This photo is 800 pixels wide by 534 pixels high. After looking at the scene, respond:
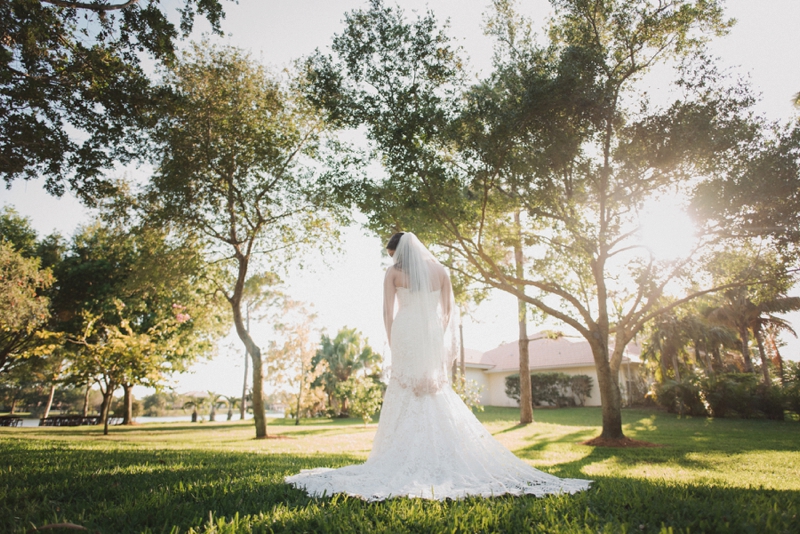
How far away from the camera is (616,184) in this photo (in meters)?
11.6

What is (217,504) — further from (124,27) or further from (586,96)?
(586,96)

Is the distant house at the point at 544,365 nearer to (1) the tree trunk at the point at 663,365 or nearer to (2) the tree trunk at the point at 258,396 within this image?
(1) the tree trunk at the point at 663,365

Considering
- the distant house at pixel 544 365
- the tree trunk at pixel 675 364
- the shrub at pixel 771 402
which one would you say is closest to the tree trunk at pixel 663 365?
the tree trunk at pixel 675 364

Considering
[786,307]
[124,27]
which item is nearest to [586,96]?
[124,27]

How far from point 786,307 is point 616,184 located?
24569mm

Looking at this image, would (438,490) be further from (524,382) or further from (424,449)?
(524,382)

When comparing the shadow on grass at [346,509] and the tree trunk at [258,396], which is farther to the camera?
the tree trunk at [258,396]

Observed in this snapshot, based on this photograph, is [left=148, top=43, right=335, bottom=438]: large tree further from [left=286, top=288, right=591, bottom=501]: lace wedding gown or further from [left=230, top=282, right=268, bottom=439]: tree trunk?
[left=286, top=288, right=591, bottom=501]: lace wedding gown

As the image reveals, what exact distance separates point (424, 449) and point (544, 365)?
31.9 m

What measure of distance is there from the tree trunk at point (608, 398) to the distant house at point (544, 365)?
19.4m

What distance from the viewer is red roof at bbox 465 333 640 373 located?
106 ft

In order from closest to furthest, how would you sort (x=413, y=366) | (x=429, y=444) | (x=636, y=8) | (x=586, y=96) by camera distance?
(x=429, y=444)
(x=413, y=366)
(x=586, y=96)
(x=636, y=8)

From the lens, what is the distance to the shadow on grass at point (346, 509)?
2717 mm

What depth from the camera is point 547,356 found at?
34.8 m
